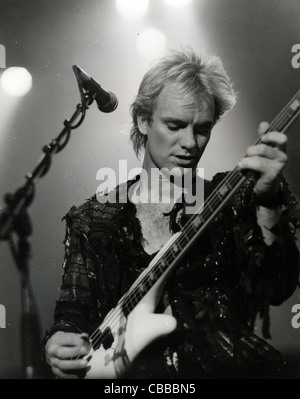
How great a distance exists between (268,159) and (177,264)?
312 mm

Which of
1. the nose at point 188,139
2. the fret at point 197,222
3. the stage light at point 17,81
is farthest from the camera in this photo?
the stage light at point 17,81

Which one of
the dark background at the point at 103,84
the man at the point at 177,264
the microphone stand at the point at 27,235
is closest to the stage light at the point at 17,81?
the dark background at the point at 103,84

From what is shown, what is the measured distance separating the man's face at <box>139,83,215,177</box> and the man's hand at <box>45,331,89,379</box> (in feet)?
1.53

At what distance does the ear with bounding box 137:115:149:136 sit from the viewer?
46.6 inches

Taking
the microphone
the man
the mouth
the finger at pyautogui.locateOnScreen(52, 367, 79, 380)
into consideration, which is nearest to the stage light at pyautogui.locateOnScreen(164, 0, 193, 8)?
the man

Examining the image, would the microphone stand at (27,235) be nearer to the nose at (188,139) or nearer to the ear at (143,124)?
the ear at (143,124)

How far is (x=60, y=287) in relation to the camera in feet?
3.87

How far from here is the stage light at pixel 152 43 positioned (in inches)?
46.9

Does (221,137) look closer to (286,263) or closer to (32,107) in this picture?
(286,263)

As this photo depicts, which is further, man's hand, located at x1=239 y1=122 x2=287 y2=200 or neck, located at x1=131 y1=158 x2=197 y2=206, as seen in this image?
neck, located at x1=131 y1=158 x2=197 y2=206

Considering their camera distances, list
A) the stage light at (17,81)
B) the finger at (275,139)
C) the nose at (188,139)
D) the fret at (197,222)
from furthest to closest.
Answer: the stage light at (17,81) → the nose at (188,139) → the fret at (197,222) → the finger at (275,139)

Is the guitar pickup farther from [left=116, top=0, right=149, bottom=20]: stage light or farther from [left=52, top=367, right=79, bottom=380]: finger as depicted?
[left=116, top=0, right=149, bottom=20]: stage light

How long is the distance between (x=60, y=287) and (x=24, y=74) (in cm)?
58
